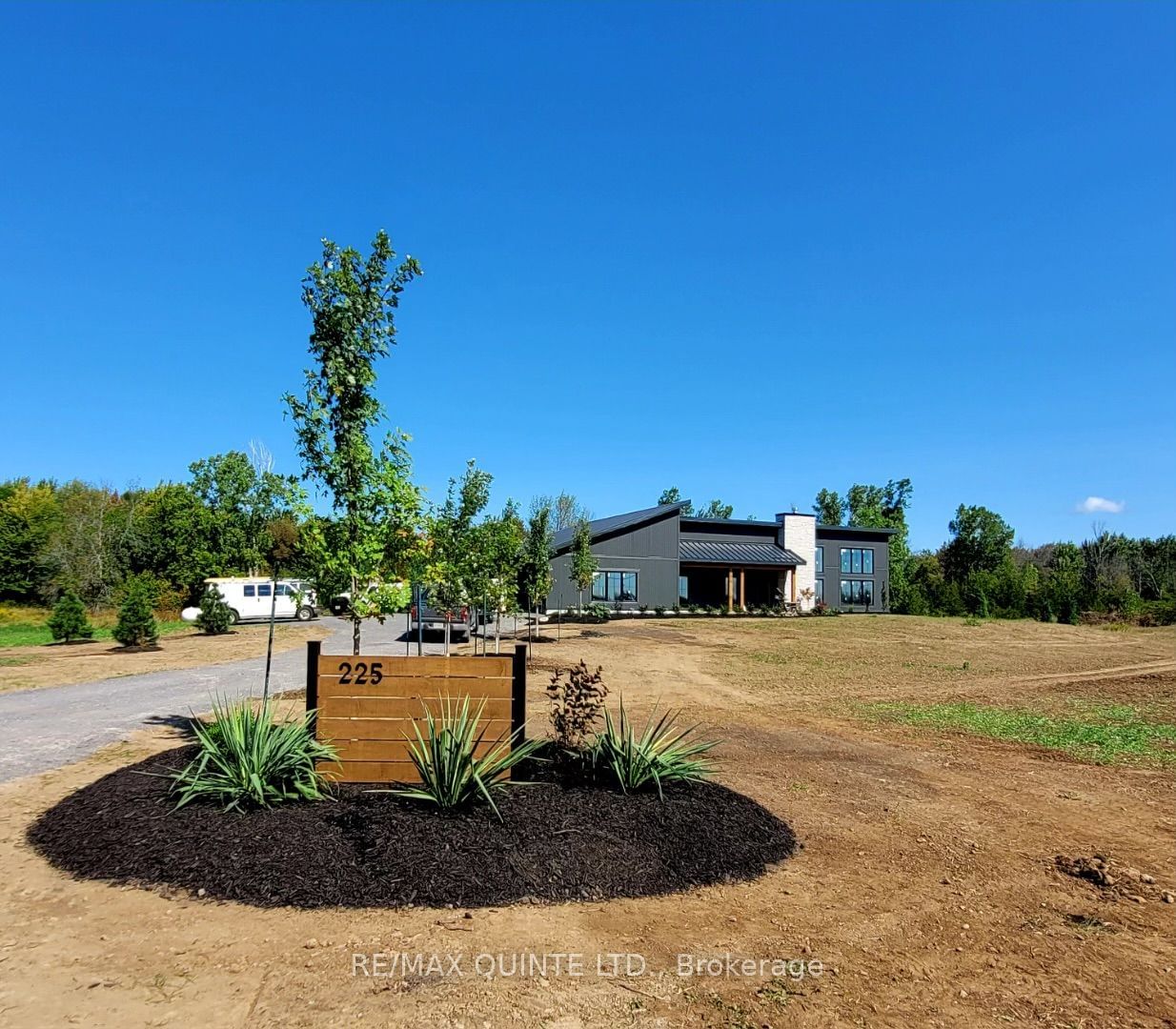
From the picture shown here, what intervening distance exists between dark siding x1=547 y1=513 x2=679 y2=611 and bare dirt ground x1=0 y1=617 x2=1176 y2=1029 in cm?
3178

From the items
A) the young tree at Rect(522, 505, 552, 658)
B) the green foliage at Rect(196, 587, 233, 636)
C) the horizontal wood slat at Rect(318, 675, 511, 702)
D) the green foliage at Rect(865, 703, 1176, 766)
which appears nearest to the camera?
the horizontal wood slat at Rect(318, 675, 511, 702)

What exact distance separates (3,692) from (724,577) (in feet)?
122

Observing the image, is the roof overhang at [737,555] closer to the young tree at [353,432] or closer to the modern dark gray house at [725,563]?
the modern dark gray house at [725,563]

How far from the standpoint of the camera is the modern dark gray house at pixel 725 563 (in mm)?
39938

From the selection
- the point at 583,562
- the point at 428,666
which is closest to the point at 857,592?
the point at 583,562

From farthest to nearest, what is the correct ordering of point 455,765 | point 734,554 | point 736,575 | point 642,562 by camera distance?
point 736,575 < point 734,554 < point 642,562 < point 455,765

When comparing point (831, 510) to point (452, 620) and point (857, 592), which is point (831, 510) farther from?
point (452, 620)

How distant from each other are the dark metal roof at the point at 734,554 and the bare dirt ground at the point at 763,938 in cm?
3445

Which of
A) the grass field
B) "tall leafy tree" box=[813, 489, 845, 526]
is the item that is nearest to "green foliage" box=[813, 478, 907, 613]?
"tall leafy tree" box=[813, 489, 845, 526]

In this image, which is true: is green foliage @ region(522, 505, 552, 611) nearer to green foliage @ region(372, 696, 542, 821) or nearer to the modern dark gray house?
the modern dark gray house

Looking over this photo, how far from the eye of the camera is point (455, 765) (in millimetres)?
5215

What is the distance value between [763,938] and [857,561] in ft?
153

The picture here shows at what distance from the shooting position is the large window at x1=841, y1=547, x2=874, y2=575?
47406 millimetres

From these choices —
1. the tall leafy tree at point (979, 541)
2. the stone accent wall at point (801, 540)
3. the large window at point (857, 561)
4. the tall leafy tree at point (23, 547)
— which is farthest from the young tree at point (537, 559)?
the tall leafy tree at point (979, 541)
